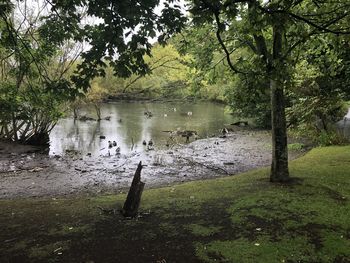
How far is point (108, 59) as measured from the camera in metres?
6.02

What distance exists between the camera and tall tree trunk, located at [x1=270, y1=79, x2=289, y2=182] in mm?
9539

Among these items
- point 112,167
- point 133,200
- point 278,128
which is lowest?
point 112,167

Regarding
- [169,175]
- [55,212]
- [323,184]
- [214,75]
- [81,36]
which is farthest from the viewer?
[169,175]

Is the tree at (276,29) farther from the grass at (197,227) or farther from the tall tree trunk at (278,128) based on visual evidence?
the grass at (197,227)

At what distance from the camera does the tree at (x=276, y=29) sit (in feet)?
15.8

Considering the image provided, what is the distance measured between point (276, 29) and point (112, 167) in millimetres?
11727

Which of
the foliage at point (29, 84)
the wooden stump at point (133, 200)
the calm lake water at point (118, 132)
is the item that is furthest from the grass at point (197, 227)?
the calm lake water at point (118, 132)

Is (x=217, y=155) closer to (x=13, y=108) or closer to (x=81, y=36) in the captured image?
(x=13, y=108)

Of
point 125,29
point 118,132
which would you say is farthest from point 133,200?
point 118,132

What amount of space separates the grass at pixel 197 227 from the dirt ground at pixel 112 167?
3.30 meters

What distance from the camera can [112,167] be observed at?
627 inches

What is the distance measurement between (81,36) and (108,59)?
67.2 inches

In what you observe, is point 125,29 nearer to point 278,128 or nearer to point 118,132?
point 278,128

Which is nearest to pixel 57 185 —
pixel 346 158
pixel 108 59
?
pixel 108 59
